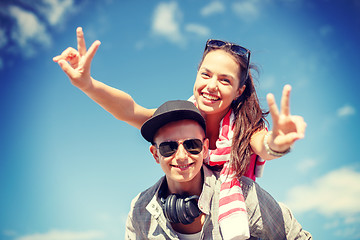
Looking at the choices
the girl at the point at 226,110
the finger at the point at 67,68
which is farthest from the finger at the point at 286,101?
the finger at the point at 67,68

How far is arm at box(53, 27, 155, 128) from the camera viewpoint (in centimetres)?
334

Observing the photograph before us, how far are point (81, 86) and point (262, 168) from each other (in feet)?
8.21

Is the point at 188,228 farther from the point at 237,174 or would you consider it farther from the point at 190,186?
the point at 237,174

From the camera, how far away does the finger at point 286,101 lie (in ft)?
9.07

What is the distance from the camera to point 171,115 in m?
3.77

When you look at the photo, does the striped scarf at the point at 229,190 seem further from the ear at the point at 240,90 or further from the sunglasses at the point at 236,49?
the sunglasses at the point at 236,49

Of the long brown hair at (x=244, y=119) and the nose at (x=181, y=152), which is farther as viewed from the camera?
the long brown hair at (x=244, y=119)

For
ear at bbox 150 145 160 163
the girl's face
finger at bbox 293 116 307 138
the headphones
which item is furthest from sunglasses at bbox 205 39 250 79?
the headphones

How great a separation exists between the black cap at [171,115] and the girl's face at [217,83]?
0.35 metres

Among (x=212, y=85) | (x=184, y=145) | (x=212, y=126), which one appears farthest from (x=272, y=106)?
(x=212, y=126)

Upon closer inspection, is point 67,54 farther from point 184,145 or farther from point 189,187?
point 189,187

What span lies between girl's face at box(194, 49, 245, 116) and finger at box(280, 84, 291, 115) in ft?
4.30

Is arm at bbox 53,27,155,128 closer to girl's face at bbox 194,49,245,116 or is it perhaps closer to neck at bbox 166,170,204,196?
girl's face at bbox 194,49,245,116

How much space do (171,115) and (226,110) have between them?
0.96 metres
